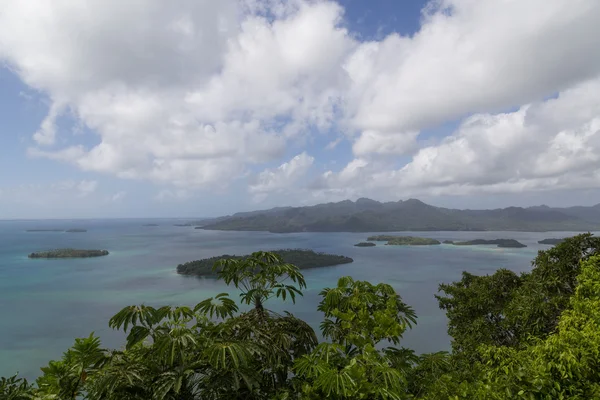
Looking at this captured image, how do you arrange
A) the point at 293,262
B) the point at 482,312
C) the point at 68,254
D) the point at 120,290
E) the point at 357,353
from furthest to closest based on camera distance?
1. the point at 68,254
2. the point at 293,262
3. the point at 120,290
4. the point at 482,312
5. the point at 357,353

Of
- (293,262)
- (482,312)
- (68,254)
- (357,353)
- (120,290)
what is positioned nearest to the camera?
(357,353)

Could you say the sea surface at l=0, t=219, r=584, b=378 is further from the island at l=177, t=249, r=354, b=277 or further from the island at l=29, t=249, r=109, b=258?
the island at l=29, t=249, r=109, b=258

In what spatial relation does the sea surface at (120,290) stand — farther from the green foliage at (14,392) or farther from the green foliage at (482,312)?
the green foliage at (14,392)

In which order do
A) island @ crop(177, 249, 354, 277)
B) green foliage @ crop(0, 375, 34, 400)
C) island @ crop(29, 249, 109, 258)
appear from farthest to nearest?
island @ crop(29, 249, 109, 258)
island @ crop(177, 249, 354, 277)
green foliage @ crop(0, 375, 34, 400)

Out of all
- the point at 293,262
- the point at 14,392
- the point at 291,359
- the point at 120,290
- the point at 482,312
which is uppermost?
the point at 291,359

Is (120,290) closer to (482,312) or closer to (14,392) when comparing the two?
(14,392)

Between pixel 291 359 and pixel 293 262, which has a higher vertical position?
pixel 291 359

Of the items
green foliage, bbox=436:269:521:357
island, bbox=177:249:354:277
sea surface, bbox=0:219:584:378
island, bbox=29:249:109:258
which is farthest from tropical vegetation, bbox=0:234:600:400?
island, bbox=29:249:109:258

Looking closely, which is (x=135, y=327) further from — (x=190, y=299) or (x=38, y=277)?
(x=38, y=277)

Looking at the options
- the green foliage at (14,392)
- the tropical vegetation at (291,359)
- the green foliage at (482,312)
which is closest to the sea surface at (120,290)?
the green foliage at (482,312)

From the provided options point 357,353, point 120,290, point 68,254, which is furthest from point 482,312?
point 68,254

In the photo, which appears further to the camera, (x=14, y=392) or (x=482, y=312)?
(x=482, y=312)
